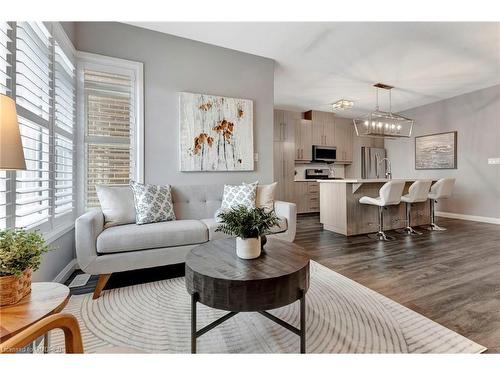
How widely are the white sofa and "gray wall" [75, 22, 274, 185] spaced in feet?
2.93

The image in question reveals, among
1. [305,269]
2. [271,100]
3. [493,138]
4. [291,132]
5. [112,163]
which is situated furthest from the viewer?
[291,132]

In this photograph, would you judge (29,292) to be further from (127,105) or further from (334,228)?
(334,228)

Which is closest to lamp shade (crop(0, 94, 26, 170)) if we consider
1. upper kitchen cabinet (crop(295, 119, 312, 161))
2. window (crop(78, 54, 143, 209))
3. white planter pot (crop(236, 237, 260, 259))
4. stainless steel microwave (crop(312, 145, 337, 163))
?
white planter pot (crop(236, 237, 260, 259))

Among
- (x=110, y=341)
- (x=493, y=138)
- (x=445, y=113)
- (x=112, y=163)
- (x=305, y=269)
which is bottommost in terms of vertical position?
(x=110, y=341)

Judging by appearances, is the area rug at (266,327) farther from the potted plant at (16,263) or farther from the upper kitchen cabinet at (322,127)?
the upper kitchen cabinet at (322,127)

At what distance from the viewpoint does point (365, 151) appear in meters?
6.99

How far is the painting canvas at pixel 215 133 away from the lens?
3082 mm

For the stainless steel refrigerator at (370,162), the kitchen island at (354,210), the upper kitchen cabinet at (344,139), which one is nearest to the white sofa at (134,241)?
the kitchen island at (354,210)

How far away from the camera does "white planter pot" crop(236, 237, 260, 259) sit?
1439 mm

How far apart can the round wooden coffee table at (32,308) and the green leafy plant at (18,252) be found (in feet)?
0.38

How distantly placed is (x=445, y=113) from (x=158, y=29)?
20.0 ft

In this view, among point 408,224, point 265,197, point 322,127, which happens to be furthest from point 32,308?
point 322,127

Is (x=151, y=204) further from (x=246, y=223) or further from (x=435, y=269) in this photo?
(x=435, y=269)

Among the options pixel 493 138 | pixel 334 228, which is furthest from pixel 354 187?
pixel 493 138
